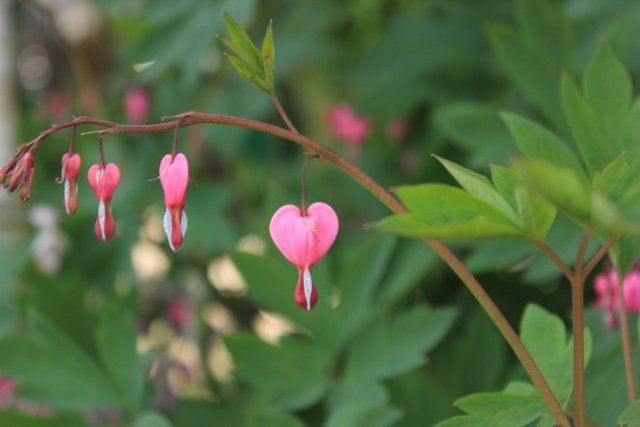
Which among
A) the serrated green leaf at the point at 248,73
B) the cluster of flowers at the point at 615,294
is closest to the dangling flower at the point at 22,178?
the serrated green leaf at the point at 248,73

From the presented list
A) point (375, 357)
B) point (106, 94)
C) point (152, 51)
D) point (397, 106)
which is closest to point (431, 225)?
point (375, 357)

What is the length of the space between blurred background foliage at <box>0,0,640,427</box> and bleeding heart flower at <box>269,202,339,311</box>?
0.18 metres

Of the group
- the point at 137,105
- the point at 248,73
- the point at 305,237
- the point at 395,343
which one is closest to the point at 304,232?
the point at 305,237

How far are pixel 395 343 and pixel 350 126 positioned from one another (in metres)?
0.81

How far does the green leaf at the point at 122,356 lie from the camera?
1.00 metres

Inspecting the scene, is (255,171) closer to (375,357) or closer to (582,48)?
(582,48)

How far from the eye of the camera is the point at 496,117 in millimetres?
1110

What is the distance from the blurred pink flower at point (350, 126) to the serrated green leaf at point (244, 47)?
3.32ft

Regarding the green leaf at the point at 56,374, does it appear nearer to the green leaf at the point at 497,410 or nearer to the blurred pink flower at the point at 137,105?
the green leaf at the point at 497,410

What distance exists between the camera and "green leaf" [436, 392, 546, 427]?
0.58m

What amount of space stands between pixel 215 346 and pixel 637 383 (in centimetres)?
108

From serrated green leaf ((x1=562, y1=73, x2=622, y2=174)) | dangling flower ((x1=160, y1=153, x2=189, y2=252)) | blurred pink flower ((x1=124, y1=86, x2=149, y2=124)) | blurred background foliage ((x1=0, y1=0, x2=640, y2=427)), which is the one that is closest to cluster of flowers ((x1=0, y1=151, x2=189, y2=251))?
dangling flower ((x1=160, y1=153, x2=189, y2=252))

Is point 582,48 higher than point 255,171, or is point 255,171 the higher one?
point 582,48

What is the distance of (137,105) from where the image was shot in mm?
1599
